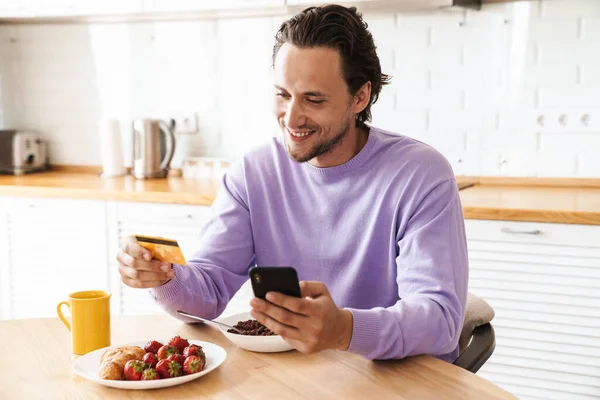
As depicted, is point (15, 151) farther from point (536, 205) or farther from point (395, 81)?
point (536, 205)

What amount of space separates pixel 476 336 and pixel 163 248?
2.22ft

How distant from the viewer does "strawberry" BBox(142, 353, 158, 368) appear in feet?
3.93

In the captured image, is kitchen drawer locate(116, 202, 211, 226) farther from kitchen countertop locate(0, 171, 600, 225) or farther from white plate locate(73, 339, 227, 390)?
white plate locate(73, 339, 227, 390)

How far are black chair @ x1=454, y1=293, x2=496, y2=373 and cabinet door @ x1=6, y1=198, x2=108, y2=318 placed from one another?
190cm

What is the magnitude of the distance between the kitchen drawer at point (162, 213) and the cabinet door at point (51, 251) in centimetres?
11

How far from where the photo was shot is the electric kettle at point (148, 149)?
3.41 m

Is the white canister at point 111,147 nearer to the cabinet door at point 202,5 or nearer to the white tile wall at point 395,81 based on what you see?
the white tile wall at point 395,81

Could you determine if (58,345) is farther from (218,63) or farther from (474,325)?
(218,63)

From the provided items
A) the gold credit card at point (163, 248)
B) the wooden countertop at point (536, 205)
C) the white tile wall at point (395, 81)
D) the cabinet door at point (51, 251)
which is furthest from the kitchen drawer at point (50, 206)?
the gold credit card at point (163, 248)

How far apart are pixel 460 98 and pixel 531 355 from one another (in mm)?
1096

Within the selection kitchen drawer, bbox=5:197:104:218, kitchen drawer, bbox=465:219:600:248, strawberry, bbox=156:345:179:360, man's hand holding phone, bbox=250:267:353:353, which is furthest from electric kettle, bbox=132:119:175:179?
man's hand holding phone, bbox=250:267:353:353

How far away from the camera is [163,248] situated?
→ 52.3 inches

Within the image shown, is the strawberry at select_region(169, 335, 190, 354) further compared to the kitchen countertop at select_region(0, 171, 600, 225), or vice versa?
the kitchen countertop at select_region(0, 171, 600, 225)

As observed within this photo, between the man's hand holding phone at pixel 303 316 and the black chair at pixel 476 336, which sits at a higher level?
the man's hand holding phone at pixel 303 316
